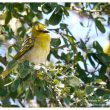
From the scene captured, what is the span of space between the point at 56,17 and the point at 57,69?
0.45 m

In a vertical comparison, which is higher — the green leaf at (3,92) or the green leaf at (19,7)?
the green leaf at (19,7)

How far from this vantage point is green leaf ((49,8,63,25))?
3.03 metres

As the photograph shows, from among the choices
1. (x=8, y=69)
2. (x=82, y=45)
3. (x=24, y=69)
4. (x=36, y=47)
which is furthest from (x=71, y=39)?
(x=24, y=69)

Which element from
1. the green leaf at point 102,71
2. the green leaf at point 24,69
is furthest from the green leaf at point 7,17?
the green leaf at point 24,69

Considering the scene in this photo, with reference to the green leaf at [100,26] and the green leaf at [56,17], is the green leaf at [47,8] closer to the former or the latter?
the green leaf at [56,17]

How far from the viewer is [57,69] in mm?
2691

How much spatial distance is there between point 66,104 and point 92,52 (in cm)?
70

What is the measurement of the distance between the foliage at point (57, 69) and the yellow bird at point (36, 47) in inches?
2.5

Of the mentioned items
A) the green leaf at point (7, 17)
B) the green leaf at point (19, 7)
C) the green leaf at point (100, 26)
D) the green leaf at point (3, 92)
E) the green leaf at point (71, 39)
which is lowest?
the green leaf at point (3, 92)

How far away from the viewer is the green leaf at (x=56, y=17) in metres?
3.03

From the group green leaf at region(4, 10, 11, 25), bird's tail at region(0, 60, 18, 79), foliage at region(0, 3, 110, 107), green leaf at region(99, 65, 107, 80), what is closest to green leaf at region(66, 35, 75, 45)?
foliage at region(0, 3, 110, 107)

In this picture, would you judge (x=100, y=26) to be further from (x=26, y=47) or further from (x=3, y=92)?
(x=3, y=92)

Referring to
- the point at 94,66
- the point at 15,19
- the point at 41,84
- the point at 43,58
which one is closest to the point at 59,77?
the point at 41,84

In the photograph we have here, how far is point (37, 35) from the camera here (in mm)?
3055
